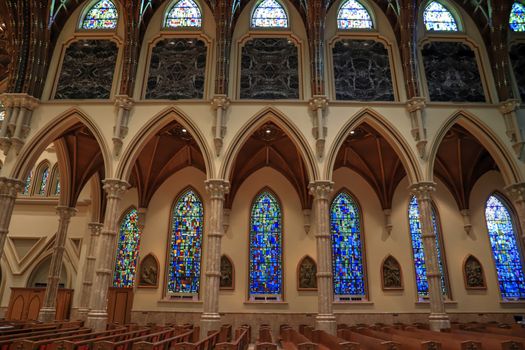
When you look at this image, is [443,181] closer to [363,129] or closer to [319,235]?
[363,129]

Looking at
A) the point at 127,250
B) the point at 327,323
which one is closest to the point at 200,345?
the point at 327,323

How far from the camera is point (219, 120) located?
561 inches

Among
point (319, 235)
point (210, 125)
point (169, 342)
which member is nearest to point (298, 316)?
point (319, 235)

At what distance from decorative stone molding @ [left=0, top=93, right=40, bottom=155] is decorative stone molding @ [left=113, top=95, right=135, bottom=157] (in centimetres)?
325

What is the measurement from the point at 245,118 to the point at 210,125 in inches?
53.1

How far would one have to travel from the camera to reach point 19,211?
64.3 feet

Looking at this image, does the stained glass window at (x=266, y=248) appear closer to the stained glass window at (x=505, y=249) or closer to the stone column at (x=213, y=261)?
the stone column at (x=213, y=261)

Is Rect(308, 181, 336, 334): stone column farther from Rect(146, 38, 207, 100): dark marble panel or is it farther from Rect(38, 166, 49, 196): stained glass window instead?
Rect(38, 166, 49, 196): stained glass window

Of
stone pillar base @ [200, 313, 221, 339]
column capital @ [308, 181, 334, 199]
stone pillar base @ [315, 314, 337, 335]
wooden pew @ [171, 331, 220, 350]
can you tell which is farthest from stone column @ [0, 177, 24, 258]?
stone pillar base @ [315, 314, 337, 335]

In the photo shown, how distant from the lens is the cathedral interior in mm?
14078

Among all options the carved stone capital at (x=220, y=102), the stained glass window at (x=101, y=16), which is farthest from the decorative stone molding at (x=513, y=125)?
the stained glass window at (x=101, y=16)

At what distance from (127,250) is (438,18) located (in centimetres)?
1791

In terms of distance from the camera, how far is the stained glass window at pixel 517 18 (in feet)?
54.1

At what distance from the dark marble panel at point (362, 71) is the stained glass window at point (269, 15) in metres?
2.69
